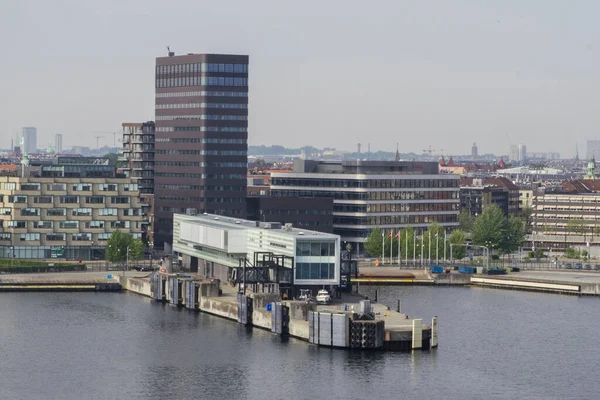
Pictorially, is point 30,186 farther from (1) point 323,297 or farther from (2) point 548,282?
(1) point 323,297

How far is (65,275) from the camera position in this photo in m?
171

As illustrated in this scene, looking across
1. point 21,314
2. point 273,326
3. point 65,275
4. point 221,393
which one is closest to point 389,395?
point 221,393

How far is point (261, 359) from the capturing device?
115062mm

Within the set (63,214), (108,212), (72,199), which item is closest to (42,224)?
(63,214)

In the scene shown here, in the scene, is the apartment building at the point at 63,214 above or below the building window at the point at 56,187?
below

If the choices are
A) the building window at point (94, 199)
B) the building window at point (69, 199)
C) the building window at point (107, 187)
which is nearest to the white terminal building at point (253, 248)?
the building window at point (107, 187)

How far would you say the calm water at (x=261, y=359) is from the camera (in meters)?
104

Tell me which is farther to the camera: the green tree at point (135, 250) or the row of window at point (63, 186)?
the row of window at point (63, 186)

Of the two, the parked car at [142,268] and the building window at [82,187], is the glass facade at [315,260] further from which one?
the building window at [82,187]

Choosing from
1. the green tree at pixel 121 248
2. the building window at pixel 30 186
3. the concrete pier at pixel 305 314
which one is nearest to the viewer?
the concrete pier at pixel 305 314

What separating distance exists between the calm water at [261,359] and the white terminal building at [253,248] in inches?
355

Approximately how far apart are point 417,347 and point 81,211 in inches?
3128

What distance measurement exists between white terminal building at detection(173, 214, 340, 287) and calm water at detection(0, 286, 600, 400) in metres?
9.01

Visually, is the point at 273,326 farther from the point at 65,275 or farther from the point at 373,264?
the point at 373,264
